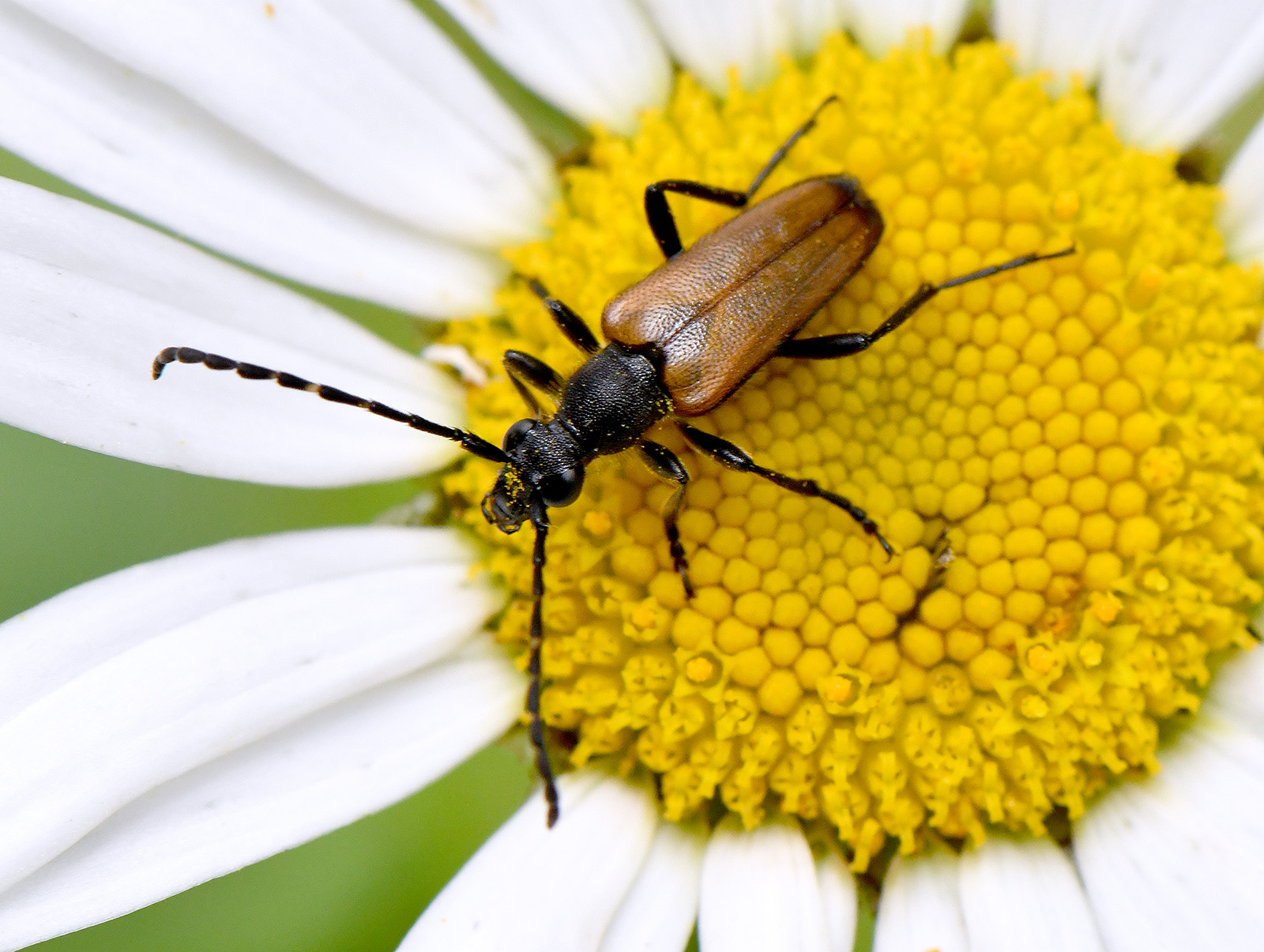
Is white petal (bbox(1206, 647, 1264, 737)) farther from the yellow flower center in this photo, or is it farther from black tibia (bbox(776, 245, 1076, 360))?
black tibia (bbox(776, 245, 1076, 360))

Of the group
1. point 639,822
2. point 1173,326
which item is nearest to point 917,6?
point 1173,326

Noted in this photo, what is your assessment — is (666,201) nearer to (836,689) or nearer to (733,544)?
(733,544)

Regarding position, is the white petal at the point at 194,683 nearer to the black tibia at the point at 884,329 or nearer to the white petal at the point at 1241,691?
the black tibia at the point at 884,329

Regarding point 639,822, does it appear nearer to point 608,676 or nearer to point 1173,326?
point 608,676

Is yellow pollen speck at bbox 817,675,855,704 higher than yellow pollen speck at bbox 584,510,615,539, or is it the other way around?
yellow pollen speck at bbox 584,510,615,539

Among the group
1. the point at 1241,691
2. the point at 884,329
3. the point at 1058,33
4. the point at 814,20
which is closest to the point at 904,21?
the point at 814,20

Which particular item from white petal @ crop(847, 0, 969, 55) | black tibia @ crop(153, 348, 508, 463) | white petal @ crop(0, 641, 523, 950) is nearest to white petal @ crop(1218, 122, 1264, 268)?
white petal @ crop(847, 0, 969, 55)
